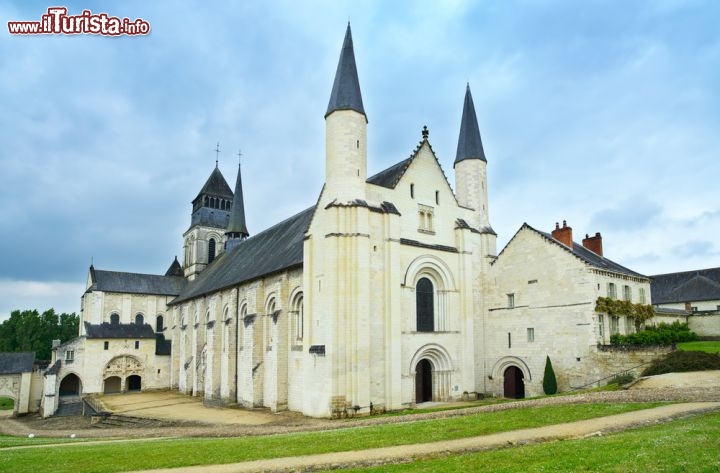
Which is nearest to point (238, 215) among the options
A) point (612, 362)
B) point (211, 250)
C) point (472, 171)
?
point (211, 250)

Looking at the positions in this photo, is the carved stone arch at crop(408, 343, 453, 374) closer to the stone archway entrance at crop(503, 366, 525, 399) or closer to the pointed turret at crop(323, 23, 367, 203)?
the stone archway entrance at crop(503, 366, 525, 399)

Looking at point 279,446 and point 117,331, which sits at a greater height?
point 117,331

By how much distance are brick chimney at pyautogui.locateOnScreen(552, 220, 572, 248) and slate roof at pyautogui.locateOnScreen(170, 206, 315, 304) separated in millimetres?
14341

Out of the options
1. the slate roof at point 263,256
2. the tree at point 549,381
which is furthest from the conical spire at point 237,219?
the tree at point 549,381

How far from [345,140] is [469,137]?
11.1 metres

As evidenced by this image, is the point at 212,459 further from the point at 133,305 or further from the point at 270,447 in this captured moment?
the point at 133,305

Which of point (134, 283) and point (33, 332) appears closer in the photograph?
point (134, 283)

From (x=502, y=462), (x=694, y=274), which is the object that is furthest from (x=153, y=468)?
(x=694, y=274)

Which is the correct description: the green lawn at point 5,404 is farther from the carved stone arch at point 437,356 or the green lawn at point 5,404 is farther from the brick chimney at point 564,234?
the brick chimney at point 564,234

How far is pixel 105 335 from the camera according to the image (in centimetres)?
4878

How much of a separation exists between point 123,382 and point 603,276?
43.8 meters

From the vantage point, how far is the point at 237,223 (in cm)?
6000

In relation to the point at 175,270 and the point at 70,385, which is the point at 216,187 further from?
the point at 70,385

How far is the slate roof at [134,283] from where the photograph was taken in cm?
5466
